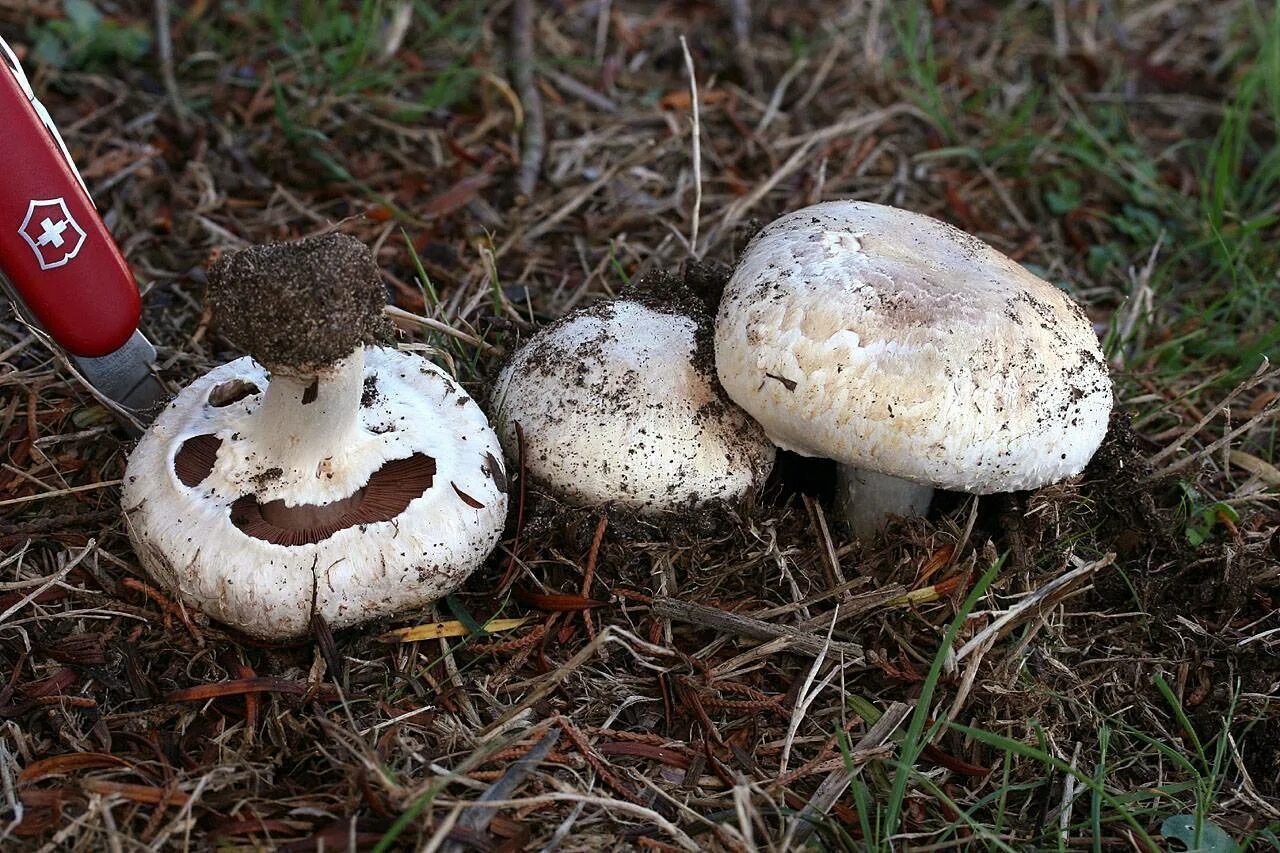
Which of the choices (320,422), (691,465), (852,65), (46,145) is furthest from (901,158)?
(46,145)

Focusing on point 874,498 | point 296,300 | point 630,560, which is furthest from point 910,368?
point 296,300

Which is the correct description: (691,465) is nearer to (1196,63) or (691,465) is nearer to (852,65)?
(852,65)

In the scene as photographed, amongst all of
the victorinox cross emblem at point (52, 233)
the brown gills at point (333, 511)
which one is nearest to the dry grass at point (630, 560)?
the brown gills at point (333, 511)

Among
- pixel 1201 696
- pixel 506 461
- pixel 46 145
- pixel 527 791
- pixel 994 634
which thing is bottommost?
→ pixel 1201 696

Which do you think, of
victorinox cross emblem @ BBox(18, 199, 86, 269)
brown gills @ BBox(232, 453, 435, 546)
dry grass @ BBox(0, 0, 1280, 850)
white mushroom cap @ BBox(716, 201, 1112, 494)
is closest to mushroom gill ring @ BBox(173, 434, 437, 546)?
brown gills @ BBox(232, 453, 435, 546)

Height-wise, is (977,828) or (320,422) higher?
(320,422)

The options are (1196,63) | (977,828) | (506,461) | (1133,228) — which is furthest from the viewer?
(1196,63)

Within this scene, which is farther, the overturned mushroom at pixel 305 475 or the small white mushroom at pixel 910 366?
the small white mushroom at pixel 910 366

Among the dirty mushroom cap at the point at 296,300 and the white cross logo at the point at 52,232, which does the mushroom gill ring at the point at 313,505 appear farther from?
the white cross logo at the point at 52,232
